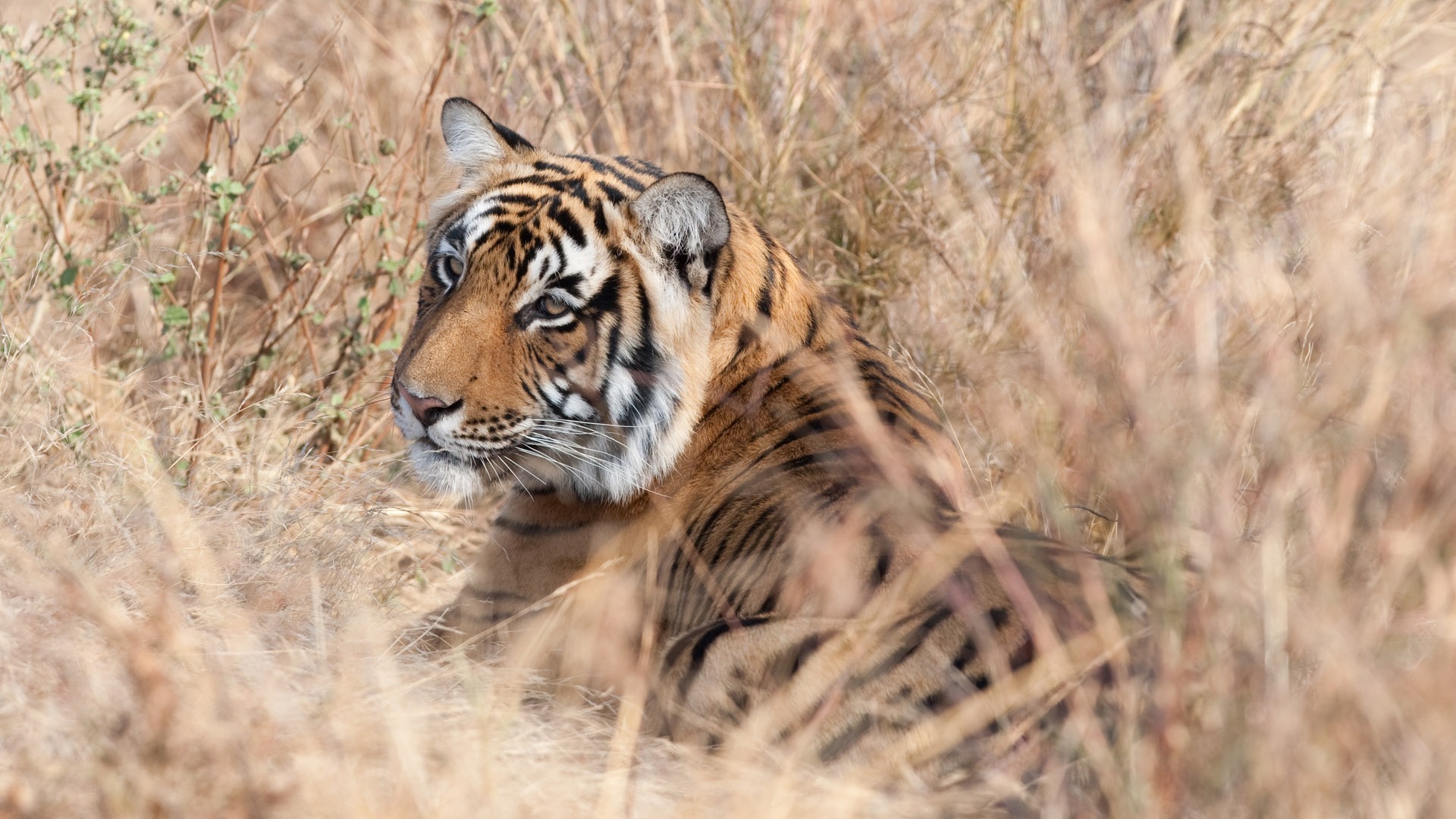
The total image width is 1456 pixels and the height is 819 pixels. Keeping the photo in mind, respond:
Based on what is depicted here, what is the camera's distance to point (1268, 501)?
2.14 meters

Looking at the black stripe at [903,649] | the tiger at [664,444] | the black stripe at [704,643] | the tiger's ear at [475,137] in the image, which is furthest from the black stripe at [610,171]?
the black stripe at [903,649]

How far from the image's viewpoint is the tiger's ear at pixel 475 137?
3508mm

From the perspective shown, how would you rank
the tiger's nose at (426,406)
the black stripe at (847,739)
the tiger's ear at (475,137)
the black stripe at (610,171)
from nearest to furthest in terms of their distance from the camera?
the black stripe at (847,739)
the tiger's nose at (426,406)
the black stripe at (610,171)
the tiger's ear at (475,137)

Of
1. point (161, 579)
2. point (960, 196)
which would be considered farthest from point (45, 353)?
point (960, 196)

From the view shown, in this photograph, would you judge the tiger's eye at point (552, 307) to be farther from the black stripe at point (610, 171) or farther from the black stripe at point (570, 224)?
the black stripe at point (610, 171)

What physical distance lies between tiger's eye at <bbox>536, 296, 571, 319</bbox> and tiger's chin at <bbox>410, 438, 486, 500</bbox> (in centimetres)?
40

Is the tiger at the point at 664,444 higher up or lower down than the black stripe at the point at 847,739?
higher up

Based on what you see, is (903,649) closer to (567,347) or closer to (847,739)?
(847,739)

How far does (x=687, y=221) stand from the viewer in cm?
307

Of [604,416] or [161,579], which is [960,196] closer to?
[604,416]

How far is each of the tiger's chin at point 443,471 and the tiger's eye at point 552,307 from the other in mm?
400

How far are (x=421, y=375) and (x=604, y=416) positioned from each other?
0.43 metres

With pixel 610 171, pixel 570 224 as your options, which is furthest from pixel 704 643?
pixel 610 171

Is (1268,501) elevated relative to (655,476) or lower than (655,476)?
elevated
